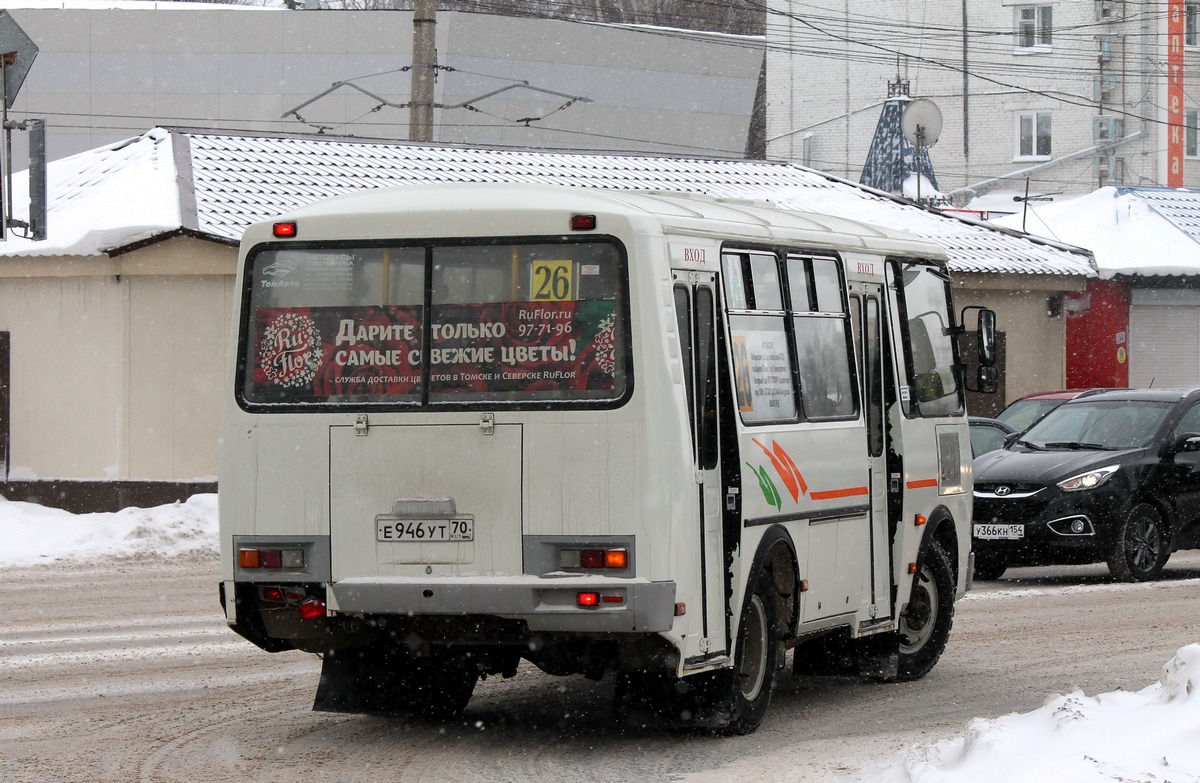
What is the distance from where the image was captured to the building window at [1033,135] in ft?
206

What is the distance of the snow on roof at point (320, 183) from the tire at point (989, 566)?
13.5ft

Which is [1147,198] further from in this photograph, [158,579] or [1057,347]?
[158,579]

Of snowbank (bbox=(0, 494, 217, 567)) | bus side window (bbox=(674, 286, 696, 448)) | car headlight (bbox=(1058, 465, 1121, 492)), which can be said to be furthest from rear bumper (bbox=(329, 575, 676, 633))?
snowbank (bbox=(0, 494, 217, 567))

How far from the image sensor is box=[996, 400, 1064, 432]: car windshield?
72.0ft

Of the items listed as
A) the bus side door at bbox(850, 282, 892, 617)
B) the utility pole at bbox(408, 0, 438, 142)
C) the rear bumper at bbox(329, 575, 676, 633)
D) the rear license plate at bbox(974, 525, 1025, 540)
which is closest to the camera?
the rear bumper at bbox(329, 575, 676, 633)

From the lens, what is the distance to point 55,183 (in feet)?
82.7

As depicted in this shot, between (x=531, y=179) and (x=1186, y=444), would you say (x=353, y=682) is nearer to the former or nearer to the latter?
(x=1186, y=444)

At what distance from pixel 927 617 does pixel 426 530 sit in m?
4.31

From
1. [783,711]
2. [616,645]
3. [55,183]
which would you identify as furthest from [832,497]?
[55,183]

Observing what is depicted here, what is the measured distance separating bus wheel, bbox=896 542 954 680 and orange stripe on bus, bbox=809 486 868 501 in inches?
46.2

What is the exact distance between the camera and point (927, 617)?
11.7 m

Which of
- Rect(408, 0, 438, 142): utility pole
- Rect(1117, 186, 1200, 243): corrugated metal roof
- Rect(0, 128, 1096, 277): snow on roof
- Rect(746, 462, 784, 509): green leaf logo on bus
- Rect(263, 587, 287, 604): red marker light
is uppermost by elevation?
Rect(408, 0, 438, 142): utility pole

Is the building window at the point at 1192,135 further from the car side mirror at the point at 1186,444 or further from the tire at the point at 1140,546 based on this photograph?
the tire at the point at 1140,546

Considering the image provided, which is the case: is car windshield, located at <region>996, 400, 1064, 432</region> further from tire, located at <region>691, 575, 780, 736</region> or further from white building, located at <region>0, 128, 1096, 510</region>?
tire, located at <region>691, 575, 780, 736</region>
